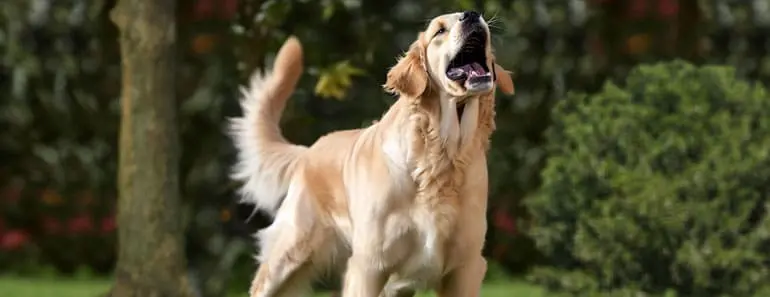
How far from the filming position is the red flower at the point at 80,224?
9.44 meters

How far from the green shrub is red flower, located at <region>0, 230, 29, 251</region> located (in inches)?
162

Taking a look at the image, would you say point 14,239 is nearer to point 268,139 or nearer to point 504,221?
point 504,221

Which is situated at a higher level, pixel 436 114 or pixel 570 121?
pixel 436 114

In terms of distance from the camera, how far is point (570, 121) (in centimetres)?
696

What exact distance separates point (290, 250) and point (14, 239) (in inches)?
185

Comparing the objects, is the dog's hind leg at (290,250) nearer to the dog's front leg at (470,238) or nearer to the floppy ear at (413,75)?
the dog's front leg at (470,238)

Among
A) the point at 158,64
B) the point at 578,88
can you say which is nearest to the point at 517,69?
the point at 578,88

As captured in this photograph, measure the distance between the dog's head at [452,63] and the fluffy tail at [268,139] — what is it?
45.4 inches

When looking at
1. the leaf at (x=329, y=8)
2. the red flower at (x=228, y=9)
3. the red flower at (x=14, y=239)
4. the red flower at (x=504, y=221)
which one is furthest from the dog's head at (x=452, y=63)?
the red flower at (x=14, y=239)

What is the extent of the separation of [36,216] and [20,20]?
52.5 inches

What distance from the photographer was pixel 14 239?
958cm

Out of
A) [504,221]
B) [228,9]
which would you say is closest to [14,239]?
[228,9]

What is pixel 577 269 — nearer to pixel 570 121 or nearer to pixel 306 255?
pixel 570 121

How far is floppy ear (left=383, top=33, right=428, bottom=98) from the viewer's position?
4.73m
